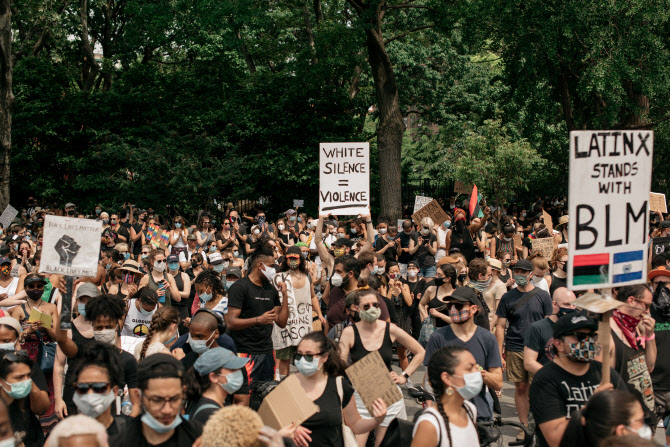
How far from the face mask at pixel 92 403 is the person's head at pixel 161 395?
0.30m

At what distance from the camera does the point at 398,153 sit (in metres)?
23.1

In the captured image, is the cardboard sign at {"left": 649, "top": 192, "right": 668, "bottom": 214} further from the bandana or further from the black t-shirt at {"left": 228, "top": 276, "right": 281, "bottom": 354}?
the bandana

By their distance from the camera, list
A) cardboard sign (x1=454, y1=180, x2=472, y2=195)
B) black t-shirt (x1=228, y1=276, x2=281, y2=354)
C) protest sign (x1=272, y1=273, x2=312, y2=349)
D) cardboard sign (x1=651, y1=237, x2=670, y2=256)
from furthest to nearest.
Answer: cardboard sign (x1=454, y1=180, x2=472, y2=195) → cardboard sign (x1=651, y1=237, x2=670, y2=256) → protest sign (x1=272, y1=273, x2=312, y2=349) → black t-shirt (x1=228, y1=276, x2=281, y2=354)

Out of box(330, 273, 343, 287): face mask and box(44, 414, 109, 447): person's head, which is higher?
box(330, 273, 343, 287): face mask

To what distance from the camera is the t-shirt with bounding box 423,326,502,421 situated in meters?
5.87

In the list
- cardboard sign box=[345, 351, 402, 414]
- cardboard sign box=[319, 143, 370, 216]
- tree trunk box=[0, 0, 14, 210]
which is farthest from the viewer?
tree trunk box=[0, 0, 14, 210]

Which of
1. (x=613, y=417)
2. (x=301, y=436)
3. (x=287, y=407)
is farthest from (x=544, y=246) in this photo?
(x=613, y=417)

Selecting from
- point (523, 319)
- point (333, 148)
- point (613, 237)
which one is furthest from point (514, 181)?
point (613, 237)

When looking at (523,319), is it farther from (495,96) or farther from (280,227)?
(495,96)

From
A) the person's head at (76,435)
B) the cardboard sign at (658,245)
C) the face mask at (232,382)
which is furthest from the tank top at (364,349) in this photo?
the cardboard sign at (658,245)

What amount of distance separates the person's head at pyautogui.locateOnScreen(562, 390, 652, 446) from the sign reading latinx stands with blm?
1.10 meters

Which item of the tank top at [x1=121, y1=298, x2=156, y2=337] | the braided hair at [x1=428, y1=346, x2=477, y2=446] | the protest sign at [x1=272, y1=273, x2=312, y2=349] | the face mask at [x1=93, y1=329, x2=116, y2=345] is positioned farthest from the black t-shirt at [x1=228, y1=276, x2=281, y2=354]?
the braided hair at [x1=428, y1=346, x2=477, y2=446]

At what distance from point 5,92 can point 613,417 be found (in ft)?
82.4

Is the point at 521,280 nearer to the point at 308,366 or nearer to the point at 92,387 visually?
the point at 308,366
